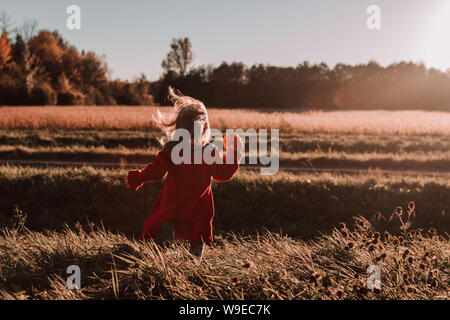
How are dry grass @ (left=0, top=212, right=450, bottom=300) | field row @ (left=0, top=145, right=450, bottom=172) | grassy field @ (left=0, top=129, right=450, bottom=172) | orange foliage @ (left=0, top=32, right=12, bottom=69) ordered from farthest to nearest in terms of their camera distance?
orange foliage @ (left=0, top=32, right=12, bottom=69) → grassy field @ (left=0, top=129, right=450, bottom=172) → field row @ (left=0, top=145, right=450, bottom=172) → dry grass @ (left=0, top=212, right=450, bottom=300)

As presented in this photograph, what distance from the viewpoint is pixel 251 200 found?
8.02 meters

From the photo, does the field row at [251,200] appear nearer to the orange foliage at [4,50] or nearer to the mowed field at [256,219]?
the mowed field at [256,219]

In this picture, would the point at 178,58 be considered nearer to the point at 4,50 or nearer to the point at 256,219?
the point at 4,50

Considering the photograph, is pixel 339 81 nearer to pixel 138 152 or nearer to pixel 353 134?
pixel 353 134

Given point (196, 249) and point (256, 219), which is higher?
point (196, 249)

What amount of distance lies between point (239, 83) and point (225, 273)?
6628 centimetres

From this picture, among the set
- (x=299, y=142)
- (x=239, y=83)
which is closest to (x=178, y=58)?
(x=239, y=83)

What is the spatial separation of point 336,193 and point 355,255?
5203mm

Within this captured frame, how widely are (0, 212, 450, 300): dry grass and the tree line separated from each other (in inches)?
2292

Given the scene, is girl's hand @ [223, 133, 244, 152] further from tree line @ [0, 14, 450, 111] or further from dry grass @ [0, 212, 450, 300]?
tree line @ [0, 14, 450, 111]

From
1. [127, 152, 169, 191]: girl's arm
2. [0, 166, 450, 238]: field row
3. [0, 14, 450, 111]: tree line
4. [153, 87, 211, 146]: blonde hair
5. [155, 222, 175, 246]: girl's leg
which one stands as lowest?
[0, 166, 450, 238]: field row

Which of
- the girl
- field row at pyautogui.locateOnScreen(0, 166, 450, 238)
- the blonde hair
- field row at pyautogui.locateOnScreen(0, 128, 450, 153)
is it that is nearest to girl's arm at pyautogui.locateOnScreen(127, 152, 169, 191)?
the girl

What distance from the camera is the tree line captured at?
62781 mm

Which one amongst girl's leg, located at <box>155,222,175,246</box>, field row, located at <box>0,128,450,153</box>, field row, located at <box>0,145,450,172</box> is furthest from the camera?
field row, located at <box>0,128,450,153</box>
